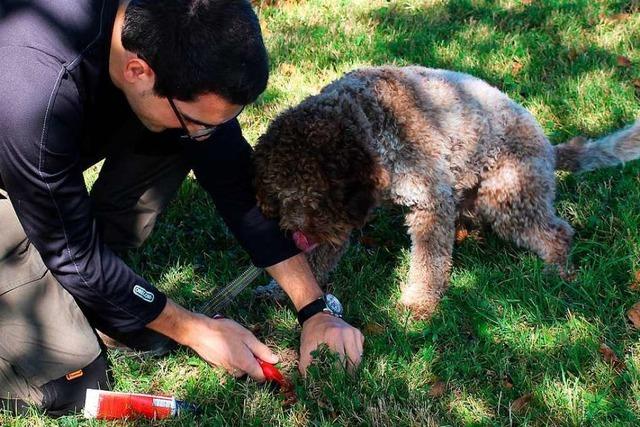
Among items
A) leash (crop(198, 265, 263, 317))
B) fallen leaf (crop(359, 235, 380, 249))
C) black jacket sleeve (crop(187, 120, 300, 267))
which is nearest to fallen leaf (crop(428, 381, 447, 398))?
black jacket sleeve (crop(187, 120, 300, 267))

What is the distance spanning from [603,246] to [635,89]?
1829 mm

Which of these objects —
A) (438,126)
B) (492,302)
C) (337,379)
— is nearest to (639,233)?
(492,302)

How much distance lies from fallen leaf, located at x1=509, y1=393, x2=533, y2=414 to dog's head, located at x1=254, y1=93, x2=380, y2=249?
3.87 ft

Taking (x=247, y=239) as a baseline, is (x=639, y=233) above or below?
below

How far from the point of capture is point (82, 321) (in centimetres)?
338

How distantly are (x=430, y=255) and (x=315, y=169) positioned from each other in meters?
0.81

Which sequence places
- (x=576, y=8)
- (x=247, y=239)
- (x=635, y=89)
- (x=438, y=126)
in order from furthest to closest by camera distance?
1. (x=576, y=8)
2. (x=635, y=89)
3. (x=438, y=126)
4. (x=247, y=239)

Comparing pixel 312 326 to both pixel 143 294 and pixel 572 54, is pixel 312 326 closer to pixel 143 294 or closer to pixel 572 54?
pixel 143 294

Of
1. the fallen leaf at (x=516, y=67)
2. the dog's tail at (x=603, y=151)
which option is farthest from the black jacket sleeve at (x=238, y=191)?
the fallen leaf at (x=516, y=67)

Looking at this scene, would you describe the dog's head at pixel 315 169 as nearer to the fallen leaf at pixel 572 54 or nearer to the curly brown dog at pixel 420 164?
the curly brown dog at pixel 420 164

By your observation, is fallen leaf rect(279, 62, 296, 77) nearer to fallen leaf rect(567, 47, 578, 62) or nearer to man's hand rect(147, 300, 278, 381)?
fallen leaf rect(567, 47, 578, 62)

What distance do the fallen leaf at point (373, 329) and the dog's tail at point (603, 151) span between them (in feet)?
4.96

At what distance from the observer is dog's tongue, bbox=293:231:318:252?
3.68 meters

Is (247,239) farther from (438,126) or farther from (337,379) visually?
(438,126)
